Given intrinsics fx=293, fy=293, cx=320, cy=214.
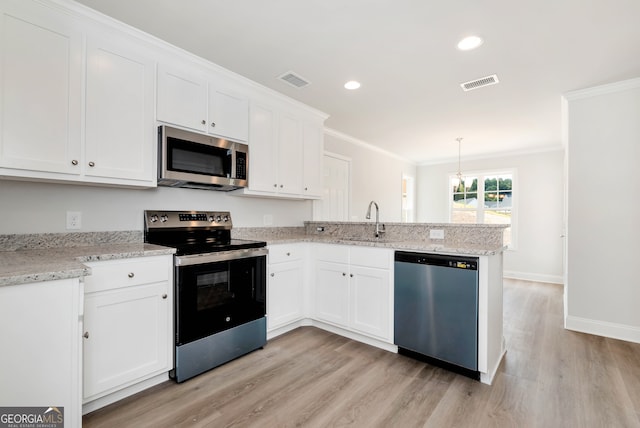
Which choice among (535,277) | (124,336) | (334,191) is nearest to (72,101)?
(124,336)

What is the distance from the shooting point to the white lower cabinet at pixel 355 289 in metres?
2.57

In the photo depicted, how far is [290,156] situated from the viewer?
334 cm

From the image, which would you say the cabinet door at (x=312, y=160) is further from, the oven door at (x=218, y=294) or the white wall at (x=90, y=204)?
the oven door at (x=218, y=294)

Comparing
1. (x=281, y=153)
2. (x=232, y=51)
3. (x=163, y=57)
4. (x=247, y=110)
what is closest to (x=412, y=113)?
(x=281, y=153)

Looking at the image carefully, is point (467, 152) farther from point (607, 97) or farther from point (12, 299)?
point (12, 299)

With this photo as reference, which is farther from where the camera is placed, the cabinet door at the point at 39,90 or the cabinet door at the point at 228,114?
the cabinet door at the point at 228,114

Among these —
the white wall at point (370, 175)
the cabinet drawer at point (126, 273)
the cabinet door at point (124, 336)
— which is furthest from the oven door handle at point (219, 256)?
the white wall at point (370, 175)

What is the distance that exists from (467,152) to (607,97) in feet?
10.2

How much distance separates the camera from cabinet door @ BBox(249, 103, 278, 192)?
2945 mm

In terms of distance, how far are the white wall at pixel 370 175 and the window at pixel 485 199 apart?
1.30 metres

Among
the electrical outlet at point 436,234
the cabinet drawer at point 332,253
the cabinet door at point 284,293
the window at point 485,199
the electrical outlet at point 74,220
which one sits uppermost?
the window at point 485,199

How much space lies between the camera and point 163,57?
2312mm

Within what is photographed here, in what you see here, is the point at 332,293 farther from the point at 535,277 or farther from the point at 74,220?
the point at 535,277

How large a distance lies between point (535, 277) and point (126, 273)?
662cm
